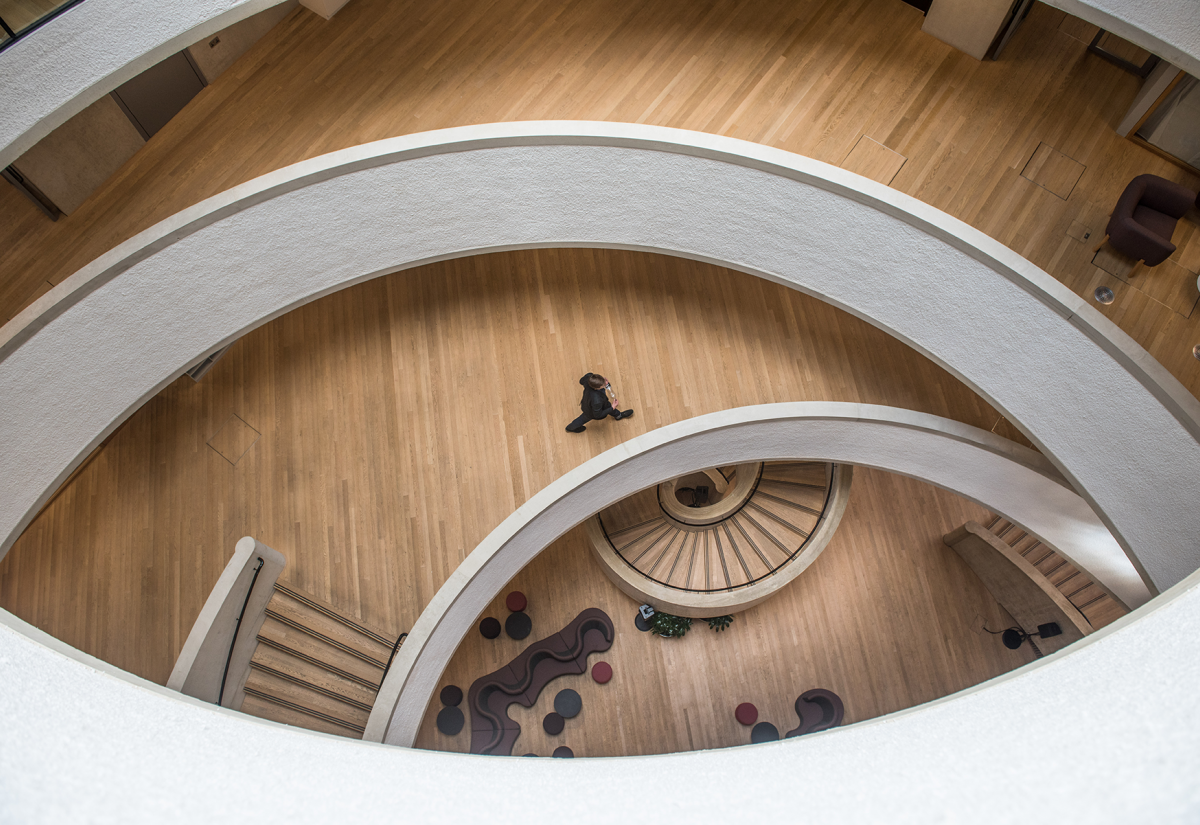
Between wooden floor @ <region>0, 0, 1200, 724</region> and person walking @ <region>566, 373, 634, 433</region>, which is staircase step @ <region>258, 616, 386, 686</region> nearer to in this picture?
wooden floor @ <region>0, 0, 1200, 724</region>

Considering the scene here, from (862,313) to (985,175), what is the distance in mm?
1837

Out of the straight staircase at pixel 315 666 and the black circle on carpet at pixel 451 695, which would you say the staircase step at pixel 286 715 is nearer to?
the straight staircase at pixel 315 666

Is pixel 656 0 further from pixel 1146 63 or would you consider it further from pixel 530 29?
pixel 1146 63

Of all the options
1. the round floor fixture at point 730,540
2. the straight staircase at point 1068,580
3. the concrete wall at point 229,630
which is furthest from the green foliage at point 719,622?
the concrete wall at point 229,630

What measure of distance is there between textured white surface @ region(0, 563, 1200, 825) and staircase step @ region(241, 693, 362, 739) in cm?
582

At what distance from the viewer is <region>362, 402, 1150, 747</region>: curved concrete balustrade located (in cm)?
823

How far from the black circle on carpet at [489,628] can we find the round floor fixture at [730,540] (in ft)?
7.13

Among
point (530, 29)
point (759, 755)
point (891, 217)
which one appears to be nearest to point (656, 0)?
point (530, 29)

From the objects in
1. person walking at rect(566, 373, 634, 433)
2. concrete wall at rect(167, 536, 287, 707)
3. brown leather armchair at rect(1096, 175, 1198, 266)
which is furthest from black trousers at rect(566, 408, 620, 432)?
brown leather armchair at rect(1096, 175, 1198, 266)

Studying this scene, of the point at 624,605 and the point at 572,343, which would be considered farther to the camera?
the point at 624,605

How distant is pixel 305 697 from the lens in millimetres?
7863

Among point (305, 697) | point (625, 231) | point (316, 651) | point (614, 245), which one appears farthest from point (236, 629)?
point (625, 231)

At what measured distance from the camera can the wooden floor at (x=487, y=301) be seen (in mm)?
7438

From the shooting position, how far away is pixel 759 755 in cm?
232
